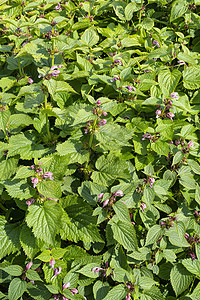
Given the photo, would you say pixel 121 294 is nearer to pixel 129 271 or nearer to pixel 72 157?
pixel 129 271

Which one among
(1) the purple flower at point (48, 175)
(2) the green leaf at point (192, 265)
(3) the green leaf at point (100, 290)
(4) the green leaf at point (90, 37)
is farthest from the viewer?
(4) the green leaf at point (90, 37)

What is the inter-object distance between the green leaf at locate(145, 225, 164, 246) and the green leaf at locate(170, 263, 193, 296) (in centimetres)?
35

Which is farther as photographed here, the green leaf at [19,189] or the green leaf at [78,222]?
the green leaf at [78,222]

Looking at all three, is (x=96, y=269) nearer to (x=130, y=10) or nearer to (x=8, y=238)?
(x=8, y=238)

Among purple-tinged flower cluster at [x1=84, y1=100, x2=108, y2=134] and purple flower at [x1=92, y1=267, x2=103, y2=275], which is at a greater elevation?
purple-tinged flower cluster at [x1=84, y1=100, x2=108, y2=134]

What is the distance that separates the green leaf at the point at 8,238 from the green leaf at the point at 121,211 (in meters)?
0.95

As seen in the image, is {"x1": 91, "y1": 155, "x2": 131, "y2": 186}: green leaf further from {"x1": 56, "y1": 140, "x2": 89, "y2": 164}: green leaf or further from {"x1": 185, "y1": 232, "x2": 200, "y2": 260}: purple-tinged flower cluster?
{"x1": 185, "y1": 232, "x2": 200, "y2": 260}: purple-tinged flower cluster

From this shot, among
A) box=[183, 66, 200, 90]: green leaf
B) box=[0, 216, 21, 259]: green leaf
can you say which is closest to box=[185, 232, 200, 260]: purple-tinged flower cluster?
box=[0, 216, 21, 259]: green leaf

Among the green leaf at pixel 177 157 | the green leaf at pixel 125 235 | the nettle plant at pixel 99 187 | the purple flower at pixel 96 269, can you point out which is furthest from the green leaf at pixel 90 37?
the purple flower at pixel 96 269

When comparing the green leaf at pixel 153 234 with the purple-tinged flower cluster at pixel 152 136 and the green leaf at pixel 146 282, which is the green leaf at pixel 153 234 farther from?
the purple-tinged flower cluster at pixel 152 136

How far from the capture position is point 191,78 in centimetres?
316

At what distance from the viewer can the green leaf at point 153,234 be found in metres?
2.39

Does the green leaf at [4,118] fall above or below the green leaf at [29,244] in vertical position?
above

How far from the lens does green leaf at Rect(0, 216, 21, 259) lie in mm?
2303
